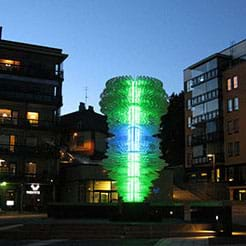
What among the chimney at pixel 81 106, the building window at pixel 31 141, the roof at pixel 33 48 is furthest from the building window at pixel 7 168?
the chimney at pixel 81 106

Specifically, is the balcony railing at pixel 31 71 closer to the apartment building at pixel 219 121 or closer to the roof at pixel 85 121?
the roof at pixel 85 121

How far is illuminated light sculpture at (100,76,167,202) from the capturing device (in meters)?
28.5

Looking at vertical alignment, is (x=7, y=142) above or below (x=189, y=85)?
below

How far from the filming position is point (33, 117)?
59.3 m

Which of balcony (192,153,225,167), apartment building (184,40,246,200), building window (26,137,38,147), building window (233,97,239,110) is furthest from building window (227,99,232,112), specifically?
building window (26,137,38,147)

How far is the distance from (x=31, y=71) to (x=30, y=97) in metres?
3.34

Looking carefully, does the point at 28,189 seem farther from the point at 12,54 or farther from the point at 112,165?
the point at 112,165

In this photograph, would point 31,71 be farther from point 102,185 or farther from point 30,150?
point 102,185

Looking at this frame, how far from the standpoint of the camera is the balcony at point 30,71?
5797 cm

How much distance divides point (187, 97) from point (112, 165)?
48.2 m

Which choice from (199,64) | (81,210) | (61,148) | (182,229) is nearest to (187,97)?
(199,64)

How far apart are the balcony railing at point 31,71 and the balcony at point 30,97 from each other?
2380 mm

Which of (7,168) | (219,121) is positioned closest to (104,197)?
(7,168)

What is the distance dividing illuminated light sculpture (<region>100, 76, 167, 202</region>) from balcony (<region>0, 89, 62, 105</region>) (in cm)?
2996
